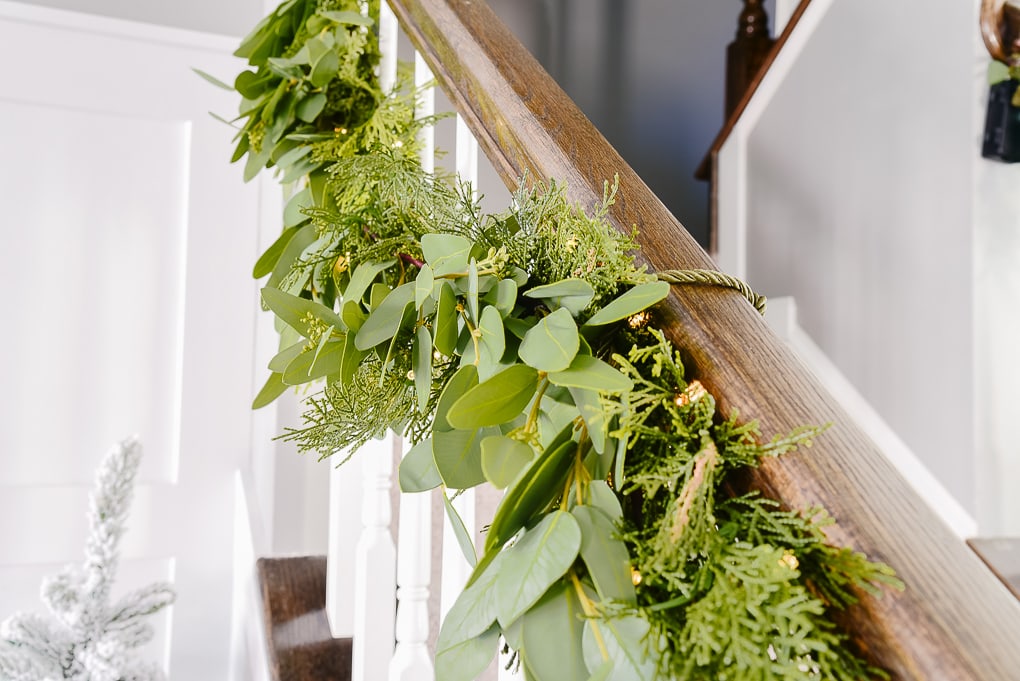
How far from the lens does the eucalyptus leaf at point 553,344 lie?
0.40 m

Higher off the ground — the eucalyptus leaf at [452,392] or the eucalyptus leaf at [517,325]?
the eucalyptus leaf at [517,325]

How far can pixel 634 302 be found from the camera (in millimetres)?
404

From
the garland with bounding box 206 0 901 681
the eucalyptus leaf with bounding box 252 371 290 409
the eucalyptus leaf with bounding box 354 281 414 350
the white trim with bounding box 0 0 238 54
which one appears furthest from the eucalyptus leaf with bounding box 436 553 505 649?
the white trim with bounding box 0 0 238 54

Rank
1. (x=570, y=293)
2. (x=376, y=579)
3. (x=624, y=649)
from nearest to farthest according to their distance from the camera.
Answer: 1. (x=624, y=649)
2. (x=570, y=293)
3. (x=376, y=579)

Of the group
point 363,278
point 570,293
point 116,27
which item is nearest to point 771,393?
point 570,293

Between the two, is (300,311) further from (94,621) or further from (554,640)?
(94,621)

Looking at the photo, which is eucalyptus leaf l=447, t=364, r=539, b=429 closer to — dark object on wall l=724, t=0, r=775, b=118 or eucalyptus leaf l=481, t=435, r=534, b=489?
eucalyptus leaf l=481, t=435, r=534, b=489

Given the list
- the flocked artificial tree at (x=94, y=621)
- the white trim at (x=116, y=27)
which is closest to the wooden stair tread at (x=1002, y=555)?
the flocked artificial tree at (x=94, y=621)

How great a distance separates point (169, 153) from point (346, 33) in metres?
0.84

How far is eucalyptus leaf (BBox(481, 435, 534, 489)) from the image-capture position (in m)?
0.40

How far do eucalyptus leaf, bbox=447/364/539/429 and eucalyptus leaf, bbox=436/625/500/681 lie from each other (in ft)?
0.35

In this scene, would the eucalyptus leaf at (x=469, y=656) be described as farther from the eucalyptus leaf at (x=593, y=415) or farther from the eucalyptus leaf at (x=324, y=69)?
the eucalyptus leaf at (x=324, y=69)

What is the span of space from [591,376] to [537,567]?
96 mm

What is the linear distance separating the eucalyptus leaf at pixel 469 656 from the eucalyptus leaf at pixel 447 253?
0.71 feet
